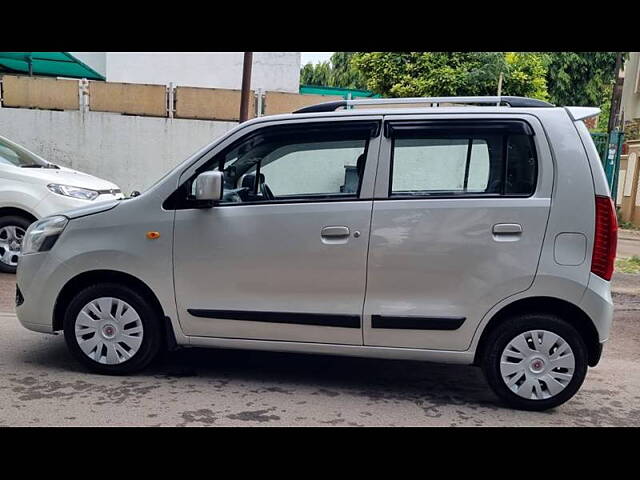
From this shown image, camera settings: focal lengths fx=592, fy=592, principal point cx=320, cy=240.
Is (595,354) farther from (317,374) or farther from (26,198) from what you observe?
(26,198)

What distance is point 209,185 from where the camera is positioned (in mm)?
3863

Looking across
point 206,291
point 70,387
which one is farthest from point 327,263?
point 70,387

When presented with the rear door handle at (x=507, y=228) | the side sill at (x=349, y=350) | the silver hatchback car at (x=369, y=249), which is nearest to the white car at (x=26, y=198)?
the silver hatchback car at (x=369, y=249)

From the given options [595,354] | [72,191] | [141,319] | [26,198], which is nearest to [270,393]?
[141,319]

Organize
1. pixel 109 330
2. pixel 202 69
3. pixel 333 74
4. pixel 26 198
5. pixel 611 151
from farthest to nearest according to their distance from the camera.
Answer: pixel 333 74
pixel 202 69
pixel 611 151
pixel 26 198
pixel 109 330

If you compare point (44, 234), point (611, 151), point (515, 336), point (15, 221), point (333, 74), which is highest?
point (333, 74)

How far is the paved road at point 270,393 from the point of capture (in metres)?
3.64

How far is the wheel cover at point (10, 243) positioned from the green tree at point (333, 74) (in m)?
25.7

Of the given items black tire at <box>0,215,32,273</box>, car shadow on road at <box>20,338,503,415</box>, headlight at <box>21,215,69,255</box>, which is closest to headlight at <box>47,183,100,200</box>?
black tire at <box>0,215,32,273</box>

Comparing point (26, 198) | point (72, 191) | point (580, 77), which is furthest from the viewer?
point (580, 77)

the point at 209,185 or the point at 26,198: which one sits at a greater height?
the point at 209,185

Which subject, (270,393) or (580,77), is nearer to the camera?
(270,393)

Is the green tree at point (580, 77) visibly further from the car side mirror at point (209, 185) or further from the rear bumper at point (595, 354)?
the car side mirror at point (209, 185)

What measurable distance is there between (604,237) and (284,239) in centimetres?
202
